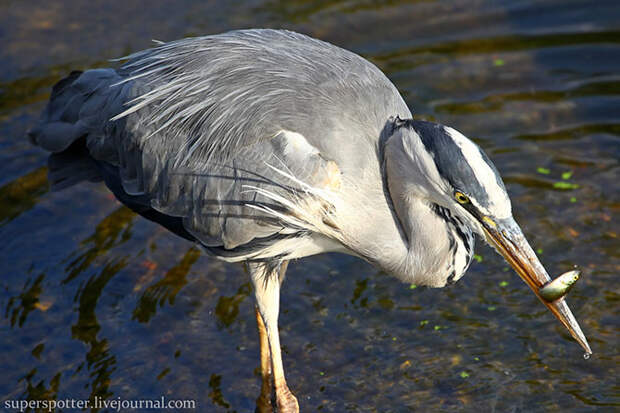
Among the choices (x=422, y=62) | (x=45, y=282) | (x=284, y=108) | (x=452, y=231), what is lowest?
(x=45, y=282)

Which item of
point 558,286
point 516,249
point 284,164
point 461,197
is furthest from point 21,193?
point 558,286

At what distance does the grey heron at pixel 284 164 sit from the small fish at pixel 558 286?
33mm

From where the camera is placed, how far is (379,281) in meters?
5.87

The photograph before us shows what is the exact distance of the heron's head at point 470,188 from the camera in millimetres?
3857

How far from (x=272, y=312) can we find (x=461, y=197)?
156 cm

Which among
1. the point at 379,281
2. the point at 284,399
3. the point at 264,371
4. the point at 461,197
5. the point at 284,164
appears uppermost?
the point at 461,197

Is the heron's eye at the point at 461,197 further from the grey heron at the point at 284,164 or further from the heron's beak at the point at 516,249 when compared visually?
the heron's beak at the point at 516,249

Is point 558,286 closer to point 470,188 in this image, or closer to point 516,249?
point 516,249

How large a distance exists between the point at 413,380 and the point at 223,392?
120 cm

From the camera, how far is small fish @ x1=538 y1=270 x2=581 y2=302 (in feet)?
12.5

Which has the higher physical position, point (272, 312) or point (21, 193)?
point (272, 312)

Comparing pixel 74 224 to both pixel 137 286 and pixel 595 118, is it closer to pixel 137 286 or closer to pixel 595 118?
pixel 137 286

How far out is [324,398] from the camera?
5141 mm

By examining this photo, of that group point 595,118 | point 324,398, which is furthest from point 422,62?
point 324,398
